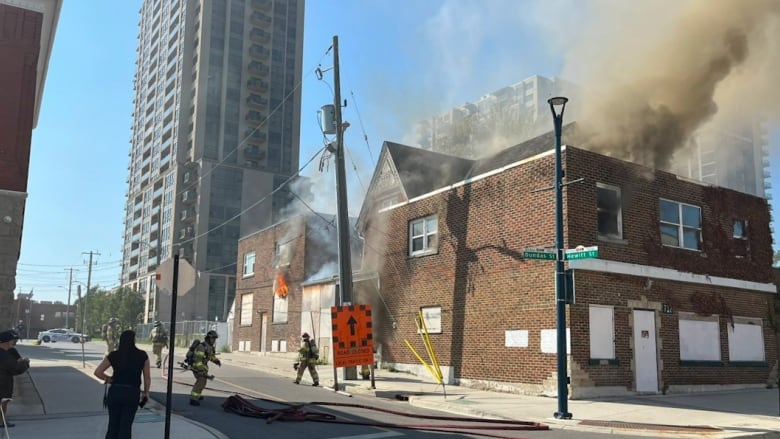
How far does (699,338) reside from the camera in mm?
16938

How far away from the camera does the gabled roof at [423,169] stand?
23.2 m

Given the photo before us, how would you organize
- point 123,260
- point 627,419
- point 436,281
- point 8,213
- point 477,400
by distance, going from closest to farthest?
point 627,419
point 8,213
point 477,400
point 436,281
point 123,260

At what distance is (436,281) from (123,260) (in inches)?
4095

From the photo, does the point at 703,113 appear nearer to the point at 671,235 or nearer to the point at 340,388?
the point at 671,235

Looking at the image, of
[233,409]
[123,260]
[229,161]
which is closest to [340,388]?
[233,409]

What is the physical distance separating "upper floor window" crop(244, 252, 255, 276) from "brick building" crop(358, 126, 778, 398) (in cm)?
1509

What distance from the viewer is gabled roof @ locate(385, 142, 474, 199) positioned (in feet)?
76.1

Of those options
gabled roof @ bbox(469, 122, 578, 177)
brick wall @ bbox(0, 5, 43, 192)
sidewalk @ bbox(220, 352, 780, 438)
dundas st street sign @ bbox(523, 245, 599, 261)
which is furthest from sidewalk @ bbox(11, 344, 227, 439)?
gabled roof @ bbox(469, 122, 578, 177)

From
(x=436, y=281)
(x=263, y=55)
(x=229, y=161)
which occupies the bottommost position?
(x=436, y=281)

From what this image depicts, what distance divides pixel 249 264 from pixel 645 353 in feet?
78.7

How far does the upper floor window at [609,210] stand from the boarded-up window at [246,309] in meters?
22.2

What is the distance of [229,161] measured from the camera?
292 ft

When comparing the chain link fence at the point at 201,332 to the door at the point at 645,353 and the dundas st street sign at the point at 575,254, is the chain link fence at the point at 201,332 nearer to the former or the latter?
the door at the point at 645,353

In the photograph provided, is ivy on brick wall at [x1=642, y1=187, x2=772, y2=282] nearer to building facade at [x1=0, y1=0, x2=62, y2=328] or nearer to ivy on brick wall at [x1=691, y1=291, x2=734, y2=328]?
ivy on brick wall at [x1=691, y1=291, x2=734, y2=328]
